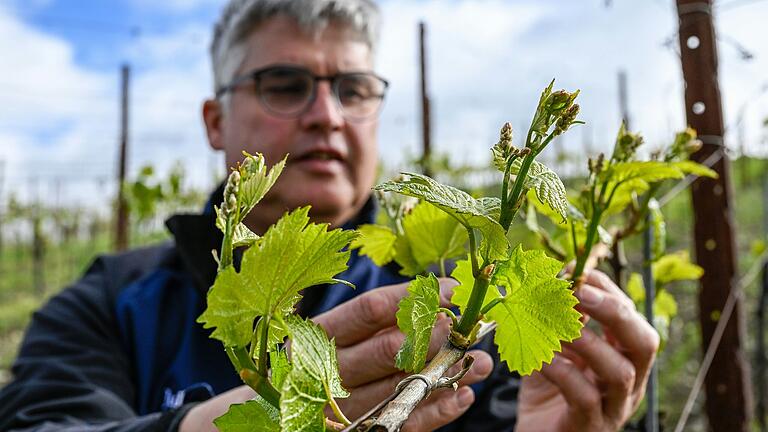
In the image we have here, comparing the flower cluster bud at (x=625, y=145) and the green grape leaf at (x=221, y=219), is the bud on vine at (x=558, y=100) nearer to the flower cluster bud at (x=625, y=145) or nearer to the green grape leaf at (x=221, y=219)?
the green grape leaf at (x=221, y=219)

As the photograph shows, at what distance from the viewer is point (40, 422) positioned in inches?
41.9

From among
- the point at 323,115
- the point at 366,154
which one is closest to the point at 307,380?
the point at 323,115

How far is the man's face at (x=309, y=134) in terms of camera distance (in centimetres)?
116

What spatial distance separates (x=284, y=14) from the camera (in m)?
1.33

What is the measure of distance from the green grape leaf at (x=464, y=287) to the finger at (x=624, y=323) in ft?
0.90

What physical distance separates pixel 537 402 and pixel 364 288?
44 cm

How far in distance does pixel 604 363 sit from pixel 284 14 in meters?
1.01

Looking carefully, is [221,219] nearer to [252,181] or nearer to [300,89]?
[252,181]

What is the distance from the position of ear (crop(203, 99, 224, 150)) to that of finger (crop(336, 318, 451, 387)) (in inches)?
42.2

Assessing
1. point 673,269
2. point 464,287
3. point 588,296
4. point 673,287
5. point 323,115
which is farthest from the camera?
point 673,287

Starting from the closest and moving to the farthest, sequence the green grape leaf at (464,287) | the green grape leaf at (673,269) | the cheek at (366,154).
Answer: the green grape leaf at (464,287) < the green grape leaf at (673,269) < the cheek at (366,154)

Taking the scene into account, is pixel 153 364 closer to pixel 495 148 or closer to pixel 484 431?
pixel 484 431

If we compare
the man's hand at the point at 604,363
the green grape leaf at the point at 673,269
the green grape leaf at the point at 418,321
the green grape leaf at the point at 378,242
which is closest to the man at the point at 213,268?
the man's hand at the point at 604,363

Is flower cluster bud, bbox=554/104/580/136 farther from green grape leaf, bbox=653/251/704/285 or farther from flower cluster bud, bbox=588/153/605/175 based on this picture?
green grape leaf, bbox=653/251/704/285
